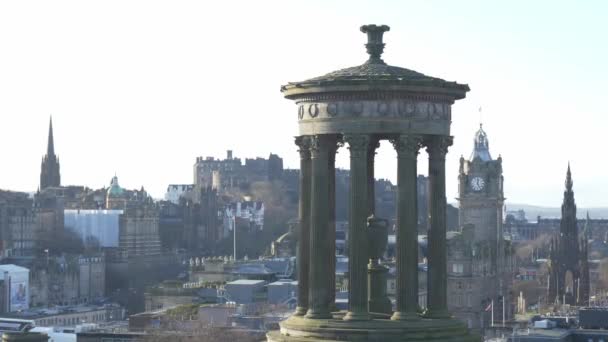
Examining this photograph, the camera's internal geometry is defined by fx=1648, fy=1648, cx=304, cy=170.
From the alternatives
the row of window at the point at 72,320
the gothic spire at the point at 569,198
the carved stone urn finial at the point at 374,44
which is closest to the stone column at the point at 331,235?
the carved stone urn finial at the point at 374,44

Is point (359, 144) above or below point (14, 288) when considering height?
above

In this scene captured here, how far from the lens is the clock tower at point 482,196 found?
144625 millimetres

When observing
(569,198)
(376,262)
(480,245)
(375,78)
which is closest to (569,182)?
(569,198)

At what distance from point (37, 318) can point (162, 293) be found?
9514mm

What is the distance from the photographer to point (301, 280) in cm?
2622

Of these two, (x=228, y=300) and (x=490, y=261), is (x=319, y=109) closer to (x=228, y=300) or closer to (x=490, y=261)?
(x=228, y=300)

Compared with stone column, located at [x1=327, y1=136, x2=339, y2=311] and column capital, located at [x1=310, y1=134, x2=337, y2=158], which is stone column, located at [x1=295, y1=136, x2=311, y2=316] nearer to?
stone column, located at [x1=327, y1=136, x2=339, y2=311]

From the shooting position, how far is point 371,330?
24406mm

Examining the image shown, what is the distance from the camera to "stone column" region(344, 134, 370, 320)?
24.7 m

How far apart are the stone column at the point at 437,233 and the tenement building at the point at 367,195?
0.05 feet

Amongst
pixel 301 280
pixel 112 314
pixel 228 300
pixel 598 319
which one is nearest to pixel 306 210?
pixel 301 280

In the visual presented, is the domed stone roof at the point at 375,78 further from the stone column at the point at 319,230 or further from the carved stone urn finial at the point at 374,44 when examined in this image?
the stone column at the point at 319,230

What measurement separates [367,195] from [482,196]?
12108cm

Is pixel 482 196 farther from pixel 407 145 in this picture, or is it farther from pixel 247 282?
pixel 407 145
